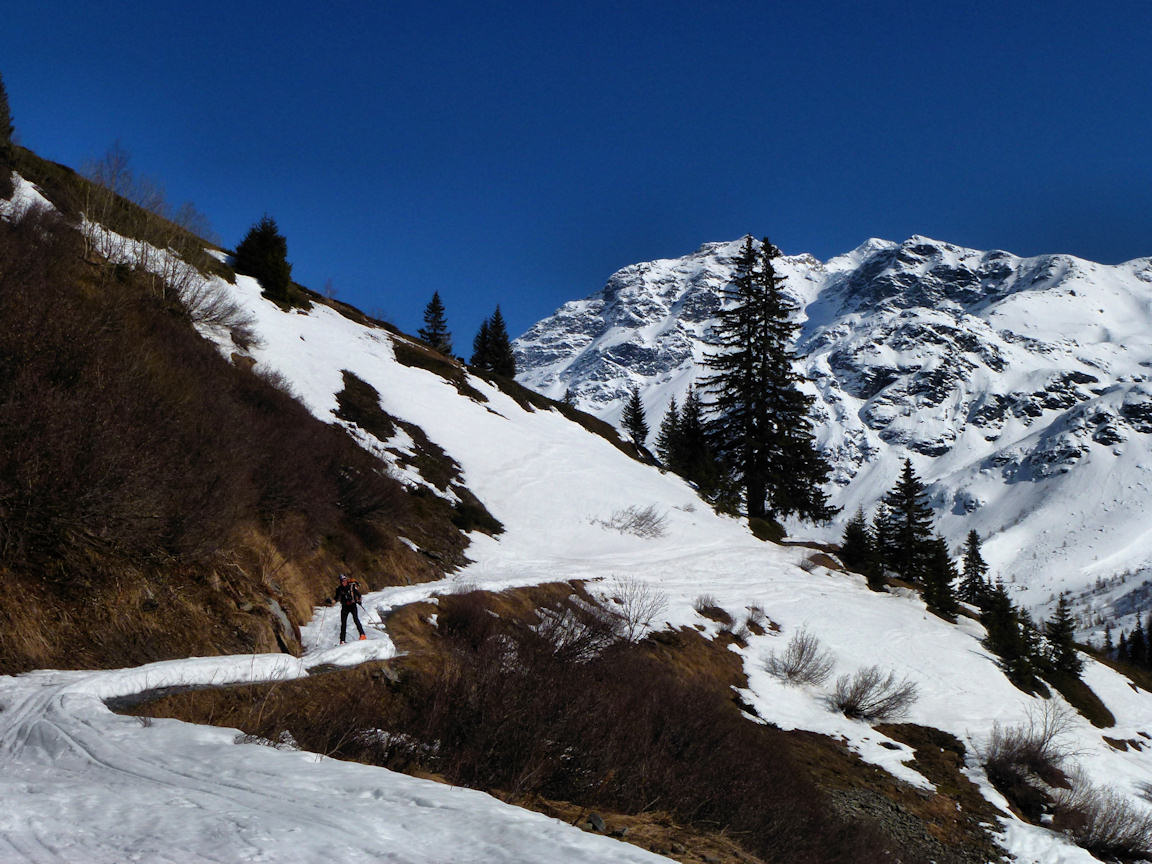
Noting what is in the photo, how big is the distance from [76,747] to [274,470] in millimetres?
8623

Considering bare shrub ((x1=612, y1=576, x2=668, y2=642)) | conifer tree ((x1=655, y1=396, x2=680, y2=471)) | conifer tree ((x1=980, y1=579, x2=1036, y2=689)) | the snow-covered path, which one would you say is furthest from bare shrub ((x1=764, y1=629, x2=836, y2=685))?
conifer tree ((x1=655, y1=396, x2=680, y2=471))

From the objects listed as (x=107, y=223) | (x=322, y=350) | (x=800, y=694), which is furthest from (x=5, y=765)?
(x=322, y=350)

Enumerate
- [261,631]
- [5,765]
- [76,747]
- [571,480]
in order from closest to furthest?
[5,765] → [76,747] → [261,631] → [571,480]

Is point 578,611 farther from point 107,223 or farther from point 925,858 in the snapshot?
point 107,223

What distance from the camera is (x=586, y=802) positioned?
6.32 m

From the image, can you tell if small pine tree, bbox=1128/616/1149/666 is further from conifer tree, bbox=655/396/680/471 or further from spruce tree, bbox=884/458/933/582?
spruce tree, bbox=884/458/933/582

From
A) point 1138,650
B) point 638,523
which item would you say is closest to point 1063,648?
point 638,523

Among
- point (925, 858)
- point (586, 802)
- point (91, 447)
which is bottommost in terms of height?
point (925, 858)

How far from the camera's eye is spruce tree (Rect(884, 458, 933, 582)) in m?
35.5

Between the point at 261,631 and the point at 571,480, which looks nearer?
the point at 261,631

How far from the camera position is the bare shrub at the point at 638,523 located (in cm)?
2588

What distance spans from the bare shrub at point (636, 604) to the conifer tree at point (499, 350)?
43.8 meters

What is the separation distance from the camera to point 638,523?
26.2 metres

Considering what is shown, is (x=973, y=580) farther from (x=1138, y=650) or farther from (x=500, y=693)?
(x=1138, y=650)
